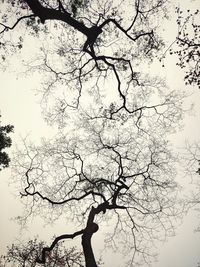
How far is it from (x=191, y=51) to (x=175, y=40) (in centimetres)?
65

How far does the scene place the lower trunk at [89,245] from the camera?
39.8 ft

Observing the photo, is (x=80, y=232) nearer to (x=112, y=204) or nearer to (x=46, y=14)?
(x=112, y=204)

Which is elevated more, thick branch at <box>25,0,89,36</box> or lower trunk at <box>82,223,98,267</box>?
thick branch at <box>25,0,89,36</box>

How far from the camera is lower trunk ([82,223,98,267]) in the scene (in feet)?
39.8

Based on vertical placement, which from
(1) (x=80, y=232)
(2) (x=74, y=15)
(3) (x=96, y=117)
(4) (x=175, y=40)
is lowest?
(1) (x=80, y=232)

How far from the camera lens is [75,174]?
1653 cm

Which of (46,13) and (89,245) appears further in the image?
(89,245)

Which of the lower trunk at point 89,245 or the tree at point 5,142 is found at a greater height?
the tree at point 5,142

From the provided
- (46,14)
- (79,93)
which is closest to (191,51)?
(46,14)

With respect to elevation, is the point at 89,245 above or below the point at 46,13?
below

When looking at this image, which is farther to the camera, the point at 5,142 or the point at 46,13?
the point at 5,142

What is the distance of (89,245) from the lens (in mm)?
12758

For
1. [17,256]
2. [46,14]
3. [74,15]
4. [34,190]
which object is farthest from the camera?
[17,256]

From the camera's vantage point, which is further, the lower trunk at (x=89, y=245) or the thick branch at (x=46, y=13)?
the lower trunk at (x=89, y=245)
